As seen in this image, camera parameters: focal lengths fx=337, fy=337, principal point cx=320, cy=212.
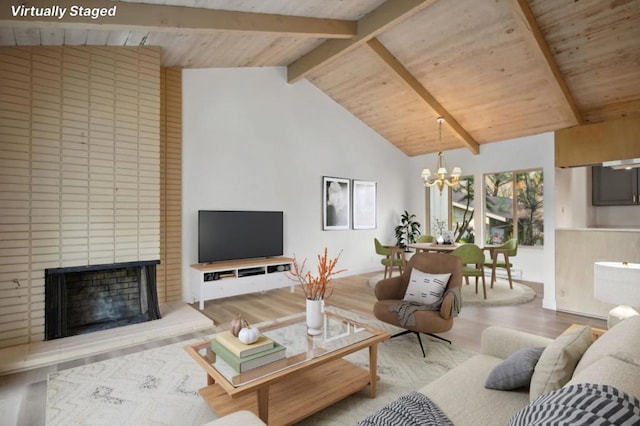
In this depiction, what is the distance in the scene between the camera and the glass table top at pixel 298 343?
74.4 inches

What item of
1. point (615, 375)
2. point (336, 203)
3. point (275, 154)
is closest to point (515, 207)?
point (336, 203)

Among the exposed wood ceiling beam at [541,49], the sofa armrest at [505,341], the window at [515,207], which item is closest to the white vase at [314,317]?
the sofa armrest at [505,341]

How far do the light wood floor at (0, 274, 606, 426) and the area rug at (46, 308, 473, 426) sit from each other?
0.12 metres

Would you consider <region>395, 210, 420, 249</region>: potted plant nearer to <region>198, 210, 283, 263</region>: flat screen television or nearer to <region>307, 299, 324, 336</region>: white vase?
<region>198, 210, 283, 263</region>: flat screen television

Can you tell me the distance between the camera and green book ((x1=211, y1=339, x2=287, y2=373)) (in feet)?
6.24

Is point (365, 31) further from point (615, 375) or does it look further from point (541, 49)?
point (615, 375)

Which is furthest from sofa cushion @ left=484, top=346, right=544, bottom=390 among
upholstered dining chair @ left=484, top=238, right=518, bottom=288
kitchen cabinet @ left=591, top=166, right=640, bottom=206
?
kitchen cabinet @ left=591, top=166, right=640, bottom=206

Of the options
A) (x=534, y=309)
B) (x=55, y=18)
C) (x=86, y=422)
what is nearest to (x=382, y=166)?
(x=534, y=309)

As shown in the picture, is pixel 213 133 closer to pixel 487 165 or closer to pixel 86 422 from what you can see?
pixel 86 422

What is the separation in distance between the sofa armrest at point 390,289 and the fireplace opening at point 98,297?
257 cm

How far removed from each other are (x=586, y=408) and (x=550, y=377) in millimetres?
547

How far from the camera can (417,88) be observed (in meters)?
5.20

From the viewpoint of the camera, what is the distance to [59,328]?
339 centimetres

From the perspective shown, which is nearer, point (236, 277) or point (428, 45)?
point (428, 45)
